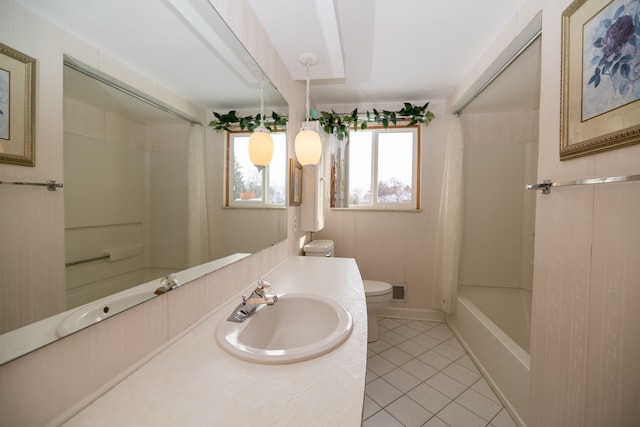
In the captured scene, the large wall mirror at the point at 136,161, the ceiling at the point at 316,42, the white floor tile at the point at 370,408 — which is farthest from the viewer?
the white floor tile at the point at 370,408

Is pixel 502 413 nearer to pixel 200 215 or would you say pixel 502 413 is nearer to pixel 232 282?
pixel 232 282

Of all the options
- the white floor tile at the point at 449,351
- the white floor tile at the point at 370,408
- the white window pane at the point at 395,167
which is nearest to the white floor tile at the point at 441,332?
the white floor tile at the point at 449,351

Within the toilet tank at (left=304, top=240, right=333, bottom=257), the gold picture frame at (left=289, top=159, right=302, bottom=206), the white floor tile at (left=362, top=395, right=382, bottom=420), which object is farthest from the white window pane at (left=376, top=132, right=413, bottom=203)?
the white floor tile at (left=362, top=395, right=382, bottom=420)

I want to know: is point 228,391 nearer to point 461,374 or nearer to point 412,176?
point 461,374

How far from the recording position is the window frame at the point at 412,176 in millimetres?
2678

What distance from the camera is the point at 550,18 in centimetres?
115

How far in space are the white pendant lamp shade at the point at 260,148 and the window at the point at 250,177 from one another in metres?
0.03

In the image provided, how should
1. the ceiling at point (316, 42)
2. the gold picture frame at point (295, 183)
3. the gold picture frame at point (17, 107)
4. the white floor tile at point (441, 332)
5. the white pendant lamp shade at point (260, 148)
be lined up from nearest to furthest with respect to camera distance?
the gold picture frame at point (17, 107), the ceiling at point (316, 42), the white pendant lamp shade at point (260, 148), the gold picture frame at point (295, 183), the white floor tile at point (441, 332)

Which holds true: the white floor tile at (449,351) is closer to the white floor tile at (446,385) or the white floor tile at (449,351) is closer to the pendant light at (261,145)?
the white floor tile at (446,385)

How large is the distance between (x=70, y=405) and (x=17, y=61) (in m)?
0.63

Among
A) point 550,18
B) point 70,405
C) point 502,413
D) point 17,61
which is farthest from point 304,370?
point 550,18

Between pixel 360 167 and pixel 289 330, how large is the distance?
2086 millimetres

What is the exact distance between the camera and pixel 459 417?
1.47 meters

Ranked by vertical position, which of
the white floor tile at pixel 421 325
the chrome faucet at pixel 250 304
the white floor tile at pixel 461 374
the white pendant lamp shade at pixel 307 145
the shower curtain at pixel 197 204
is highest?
the white pendant lamp shade at pixel 307 145
